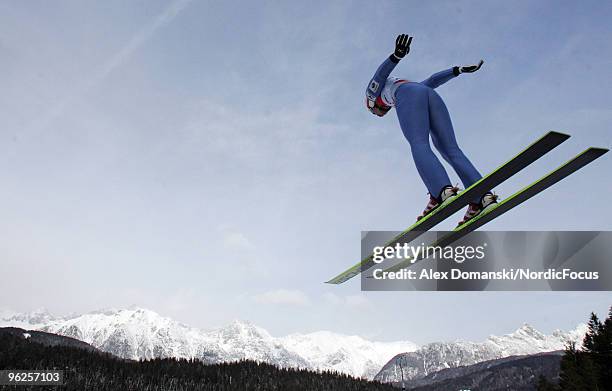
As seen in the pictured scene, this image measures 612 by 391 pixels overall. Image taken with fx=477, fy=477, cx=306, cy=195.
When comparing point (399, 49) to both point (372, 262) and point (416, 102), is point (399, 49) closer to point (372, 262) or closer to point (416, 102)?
point (416, 102)

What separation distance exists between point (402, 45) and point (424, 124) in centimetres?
151

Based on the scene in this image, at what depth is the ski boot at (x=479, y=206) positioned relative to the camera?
320 inches

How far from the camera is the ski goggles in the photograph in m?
9.02

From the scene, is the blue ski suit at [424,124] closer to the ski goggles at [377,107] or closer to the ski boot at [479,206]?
the ski goggles at [377,107]

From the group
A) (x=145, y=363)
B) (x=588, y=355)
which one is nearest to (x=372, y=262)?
(x=145, y=363)

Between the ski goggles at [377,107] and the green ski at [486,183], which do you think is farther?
the ski goggles at [377,107]

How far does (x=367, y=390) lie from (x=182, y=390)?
1023cm

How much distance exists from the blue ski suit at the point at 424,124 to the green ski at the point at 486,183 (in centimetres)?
29

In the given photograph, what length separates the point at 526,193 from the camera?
323 inches

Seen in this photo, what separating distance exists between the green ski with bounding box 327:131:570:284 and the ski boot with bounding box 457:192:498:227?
238 mm

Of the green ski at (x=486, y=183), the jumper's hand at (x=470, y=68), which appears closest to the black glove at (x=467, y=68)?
the jumper's hand at (x=470, y=68)

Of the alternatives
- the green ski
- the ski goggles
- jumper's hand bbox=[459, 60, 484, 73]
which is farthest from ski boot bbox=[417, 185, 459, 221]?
jumper's hand bbox=[459, 60, 484, 73]

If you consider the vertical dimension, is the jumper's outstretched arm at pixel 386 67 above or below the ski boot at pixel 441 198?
above

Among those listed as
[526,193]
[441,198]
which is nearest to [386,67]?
[441,198]
